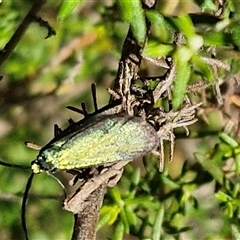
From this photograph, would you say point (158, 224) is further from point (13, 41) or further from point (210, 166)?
point (13, 41)

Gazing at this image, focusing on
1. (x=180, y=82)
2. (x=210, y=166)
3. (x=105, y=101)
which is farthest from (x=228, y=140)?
(x=105, y=101)

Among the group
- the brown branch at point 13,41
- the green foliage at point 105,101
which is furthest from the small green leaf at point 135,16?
the brown branch at point 13,41

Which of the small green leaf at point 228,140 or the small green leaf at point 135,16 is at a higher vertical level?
the small green leaf at point 135,16

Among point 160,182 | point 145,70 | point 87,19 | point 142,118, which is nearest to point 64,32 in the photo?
point 87,19

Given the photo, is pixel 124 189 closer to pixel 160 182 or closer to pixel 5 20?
pixel 160 182

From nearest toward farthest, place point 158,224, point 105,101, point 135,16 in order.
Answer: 1. point 135,16
2. point 158,224
3. point 105,101

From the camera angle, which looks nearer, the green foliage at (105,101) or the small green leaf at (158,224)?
the green foliage at (105,101)

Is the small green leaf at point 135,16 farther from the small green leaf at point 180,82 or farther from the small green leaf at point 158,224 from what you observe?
the small green leaf at point 158,224

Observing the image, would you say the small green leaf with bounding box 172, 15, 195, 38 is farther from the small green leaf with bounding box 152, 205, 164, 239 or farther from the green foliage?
the small green leaf with bounding box 152, 205, 164, 239

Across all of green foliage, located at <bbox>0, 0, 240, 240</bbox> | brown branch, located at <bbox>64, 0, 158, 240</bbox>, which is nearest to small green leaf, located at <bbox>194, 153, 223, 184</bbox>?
green foliage, located at <bbox>0, 0, 240, 240</bbox>
